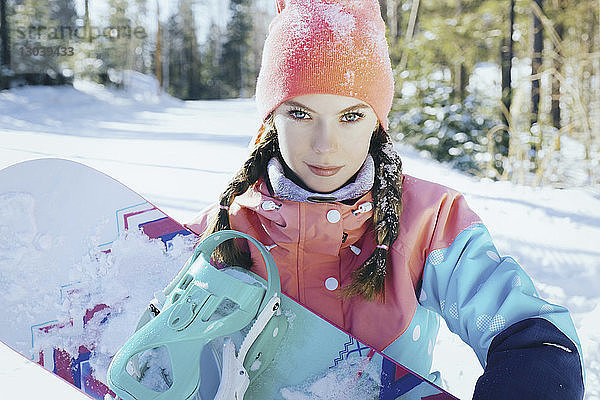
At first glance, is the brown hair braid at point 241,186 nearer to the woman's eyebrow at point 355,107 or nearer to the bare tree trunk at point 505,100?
the woman's eyebrow at point 355,107

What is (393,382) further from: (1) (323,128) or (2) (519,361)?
(1) (323,128)

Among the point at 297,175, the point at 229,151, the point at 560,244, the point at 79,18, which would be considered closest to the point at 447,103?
the point at 229,151

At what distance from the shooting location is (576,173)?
6.00 metres

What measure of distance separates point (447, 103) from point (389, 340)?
584cm

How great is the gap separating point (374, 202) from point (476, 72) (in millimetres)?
9040

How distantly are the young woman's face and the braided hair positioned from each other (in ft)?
0.26

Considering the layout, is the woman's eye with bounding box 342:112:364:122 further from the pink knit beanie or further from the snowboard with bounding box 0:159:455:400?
the snowboard with bounding box 0:159:455:400

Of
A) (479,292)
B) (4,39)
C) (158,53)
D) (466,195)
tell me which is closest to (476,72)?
(466,195)

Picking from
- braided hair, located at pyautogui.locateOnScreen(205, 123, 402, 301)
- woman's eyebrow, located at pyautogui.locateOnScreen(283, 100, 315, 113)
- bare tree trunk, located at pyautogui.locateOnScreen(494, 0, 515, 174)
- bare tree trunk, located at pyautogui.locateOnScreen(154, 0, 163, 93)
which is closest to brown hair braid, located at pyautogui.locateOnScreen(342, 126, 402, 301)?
braided hair, located at pyautogui.locateOnScreen(205, 123, 402, 301)

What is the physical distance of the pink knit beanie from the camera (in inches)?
37.6

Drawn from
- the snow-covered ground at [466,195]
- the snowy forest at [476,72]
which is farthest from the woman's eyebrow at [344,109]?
the snowy forest at [476,72]

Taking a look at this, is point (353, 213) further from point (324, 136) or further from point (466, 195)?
point (466, 195)

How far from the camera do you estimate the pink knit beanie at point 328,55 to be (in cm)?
96

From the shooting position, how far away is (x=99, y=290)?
3.65 ft
